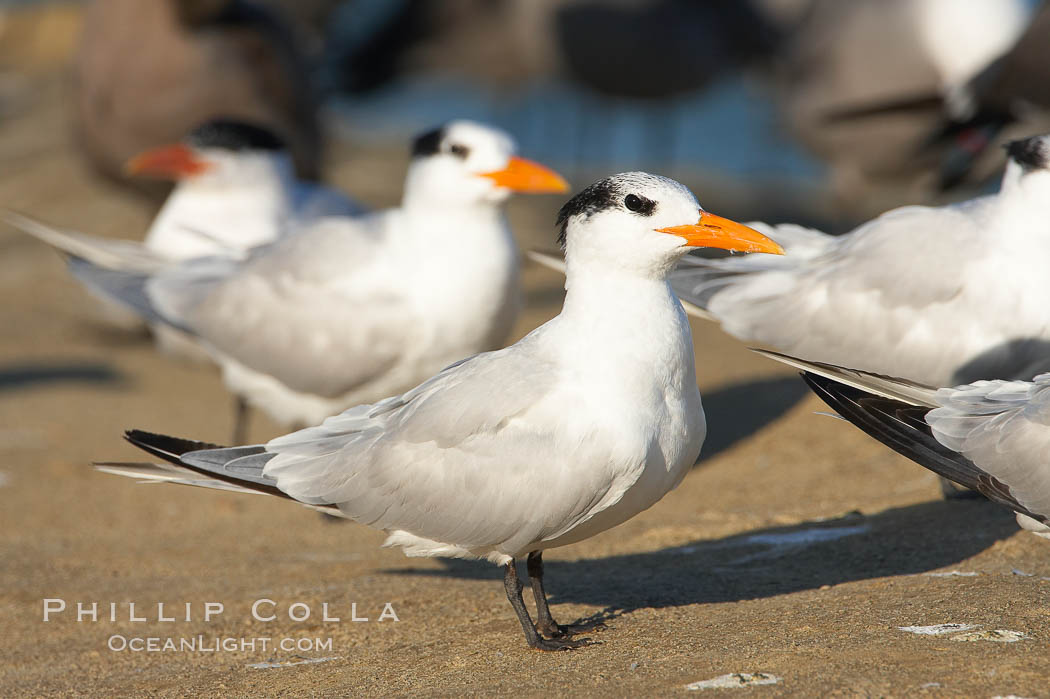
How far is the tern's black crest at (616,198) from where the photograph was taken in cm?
323

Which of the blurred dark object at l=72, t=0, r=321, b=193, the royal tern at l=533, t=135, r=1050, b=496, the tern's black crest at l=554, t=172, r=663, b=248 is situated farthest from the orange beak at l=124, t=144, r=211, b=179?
the tern's black crest at l=554, t=172, r=663, b=248

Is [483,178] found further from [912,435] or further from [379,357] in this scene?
[912,435]

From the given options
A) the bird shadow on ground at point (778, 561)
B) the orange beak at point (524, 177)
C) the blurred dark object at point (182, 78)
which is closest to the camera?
the bird shadow on ground at point (778, 561)

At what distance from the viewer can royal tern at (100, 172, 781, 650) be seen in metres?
3.04

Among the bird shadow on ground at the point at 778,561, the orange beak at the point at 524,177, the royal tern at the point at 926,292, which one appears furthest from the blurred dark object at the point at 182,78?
the bird shadow on ground at the point at 778,561

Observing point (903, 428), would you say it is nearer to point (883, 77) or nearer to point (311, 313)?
point (311, 313)

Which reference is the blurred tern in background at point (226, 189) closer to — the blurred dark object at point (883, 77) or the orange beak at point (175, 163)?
the orange beak at point (175, 163)

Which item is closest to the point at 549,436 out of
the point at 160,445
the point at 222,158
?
the point at 160,445

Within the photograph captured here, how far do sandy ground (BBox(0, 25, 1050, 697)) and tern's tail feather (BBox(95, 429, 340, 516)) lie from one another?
1.39ft

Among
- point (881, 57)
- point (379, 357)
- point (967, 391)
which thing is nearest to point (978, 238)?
point (967, 391)

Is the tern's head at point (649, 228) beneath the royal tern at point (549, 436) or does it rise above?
above

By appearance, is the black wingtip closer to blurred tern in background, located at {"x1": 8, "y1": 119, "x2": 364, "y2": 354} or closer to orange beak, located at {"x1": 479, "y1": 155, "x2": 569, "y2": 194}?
orange beak, located at {"x1": 479, "y1": 155, "x2": 569, "y2": 194}

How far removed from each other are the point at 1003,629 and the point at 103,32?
21.1 feet

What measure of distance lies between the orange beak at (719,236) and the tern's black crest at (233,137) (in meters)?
3.61
